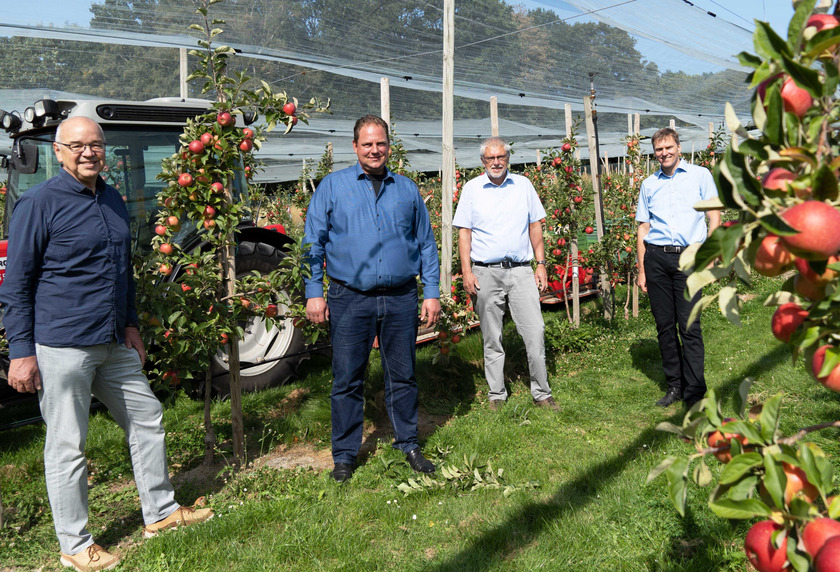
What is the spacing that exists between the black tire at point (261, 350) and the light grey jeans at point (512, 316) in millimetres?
1563

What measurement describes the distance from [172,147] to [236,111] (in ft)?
6.29

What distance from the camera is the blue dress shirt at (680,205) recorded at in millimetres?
4289

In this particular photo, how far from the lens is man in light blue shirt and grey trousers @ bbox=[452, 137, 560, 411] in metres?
4.43

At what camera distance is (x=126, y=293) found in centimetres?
299

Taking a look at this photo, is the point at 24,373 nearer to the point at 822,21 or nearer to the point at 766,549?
the point at 766,549

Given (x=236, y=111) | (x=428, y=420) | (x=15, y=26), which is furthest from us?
(x=15, y=26)

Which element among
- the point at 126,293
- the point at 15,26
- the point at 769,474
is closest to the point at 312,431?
the point at 126,293

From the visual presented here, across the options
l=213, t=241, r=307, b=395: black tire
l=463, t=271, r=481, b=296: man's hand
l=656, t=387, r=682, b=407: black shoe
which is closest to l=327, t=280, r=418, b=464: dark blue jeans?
l=463, t=271, r=481, b=296: man's hand

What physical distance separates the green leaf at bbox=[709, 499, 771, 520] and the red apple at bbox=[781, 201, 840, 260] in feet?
1.11

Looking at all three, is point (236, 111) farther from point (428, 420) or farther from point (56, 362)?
point (428, 420)

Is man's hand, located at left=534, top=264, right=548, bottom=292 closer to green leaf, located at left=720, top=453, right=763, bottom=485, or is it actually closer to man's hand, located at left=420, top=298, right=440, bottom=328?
man's hand, located at left=420, top=298, right=440, bottom=328

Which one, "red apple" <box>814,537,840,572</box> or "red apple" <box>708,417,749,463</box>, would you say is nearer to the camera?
"red apple" <box>814,537,840,572</box>

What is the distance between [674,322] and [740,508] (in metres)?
3.85

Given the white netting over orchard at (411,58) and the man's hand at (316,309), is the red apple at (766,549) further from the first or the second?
the white netting over orchard at (411,58)
